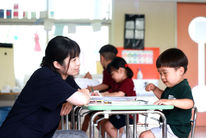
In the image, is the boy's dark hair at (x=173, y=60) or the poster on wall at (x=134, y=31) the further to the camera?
the poster on wall at (x=134, y=31)

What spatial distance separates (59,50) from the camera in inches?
66.6

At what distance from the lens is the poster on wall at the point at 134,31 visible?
17.4ft

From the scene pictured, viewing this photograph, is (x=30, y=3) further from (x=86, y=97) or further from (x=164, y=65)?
(x=86, y=97)

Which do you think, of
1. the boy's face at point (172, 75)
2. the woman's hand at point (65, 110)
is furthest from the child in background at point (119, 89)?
the woman's hand at point (65, 110)

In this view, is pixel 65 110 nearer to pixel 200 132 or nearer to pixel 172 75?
pixel 172 75

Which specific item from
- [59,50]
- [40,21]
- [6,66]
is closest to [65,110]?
[59,50]

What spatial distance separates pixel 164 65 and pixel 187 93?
0.90 ft

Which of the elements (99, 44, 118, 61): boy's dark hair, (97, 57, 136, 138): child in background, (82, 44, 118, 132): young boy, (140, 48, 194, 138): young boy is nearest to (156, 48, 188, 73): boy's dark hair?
(140, 48, 194, 138): young boy

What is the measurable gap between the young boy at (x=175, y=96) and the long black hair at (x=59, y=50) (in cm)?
55

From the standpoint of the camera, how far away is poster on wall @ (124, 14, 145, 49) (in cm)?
529

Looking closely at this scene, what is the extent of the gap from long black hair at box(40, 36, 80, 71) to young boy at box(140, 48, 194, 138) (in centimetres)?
55

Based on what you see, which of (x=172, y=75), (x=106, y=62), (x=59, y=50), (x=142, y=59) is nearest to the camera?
(x=59, y=50)

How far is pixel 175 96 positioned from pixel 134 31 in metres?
3.31

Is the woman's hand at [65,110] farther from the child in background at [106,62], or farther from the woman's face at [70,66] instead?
the child in background at [106,62]
